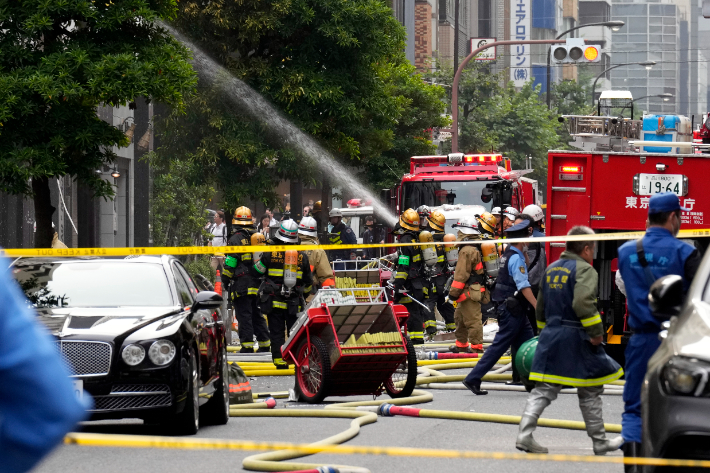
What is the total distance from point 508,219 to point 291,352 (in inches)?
291

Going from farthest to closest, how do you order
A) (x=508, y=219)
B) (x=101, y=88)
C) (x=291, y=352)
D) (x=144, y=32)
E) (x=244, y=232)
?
(x=508, y=219) → (x=244, y=232) → (x=144, y=32) → (x=101, y=88) → (x=291, y=352)

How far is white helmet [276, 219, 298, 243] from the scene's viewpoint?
13.2 m

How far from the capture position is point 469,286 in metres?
14.4

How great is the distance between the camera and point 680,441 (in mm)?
4785

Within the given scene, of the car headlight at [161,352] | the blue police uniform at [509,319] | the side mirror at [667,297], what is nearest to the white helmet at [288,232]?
the blue police uniform at [509,319]

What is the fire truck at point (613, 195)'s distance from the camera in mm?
12516

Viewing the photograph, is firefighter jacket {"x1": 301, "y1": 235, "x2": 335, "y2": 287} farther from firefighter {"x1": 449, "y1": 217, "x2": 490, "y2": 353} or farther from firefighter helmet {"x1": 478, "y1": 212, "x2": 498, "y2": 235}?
firefighter helmet {"x1": 478, "y1": 212, "x2": 498, "y2": 235}

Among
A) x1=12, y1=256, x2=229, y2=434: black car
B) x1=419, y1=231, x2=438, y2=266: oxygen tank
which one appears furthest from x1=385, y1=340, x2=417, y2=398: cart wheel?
x1=419, y1=231, x2=438, y2=266: oxygen tank

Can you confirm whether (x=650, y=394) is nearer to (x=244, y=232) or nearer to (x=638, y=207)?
(x=638, y=207)

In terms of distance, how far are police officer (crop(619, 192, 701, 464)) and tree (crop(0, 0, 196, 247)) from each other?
7326 mm

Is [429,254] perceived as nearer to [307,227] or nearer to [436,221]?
[436,221]

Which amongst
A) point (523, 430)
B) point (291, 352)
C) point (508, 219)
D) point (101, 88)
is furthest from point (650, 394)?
point (508, 219)

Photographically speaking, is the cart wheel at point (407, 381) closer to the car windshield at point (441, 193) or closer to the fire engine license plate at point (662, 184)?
the fire engine license plate at point (662, 184)

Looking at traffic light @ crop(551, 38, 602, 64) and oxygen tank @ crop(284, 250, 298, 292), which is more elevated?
traffic light @ crop(551, 38, 602, 64)
